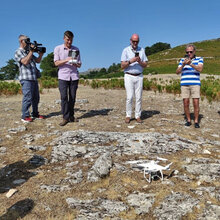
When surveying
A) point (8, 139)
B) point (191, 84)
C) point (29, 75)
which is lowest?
point (8, 139)

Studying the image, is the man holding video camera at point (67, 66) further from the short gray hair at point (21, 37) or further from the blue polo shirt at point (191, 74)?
the blue polo shirt at point (191, 74)

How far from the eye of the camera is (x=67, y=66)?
5645mm

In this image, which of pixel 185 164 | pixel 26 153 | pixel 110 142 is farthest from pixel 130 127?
pixel 26 153

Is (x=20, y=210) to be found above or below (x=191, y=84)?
below

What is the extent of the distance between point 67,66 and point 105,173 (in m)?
3.19

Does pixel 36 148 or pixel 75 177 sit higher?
pixel 36 148

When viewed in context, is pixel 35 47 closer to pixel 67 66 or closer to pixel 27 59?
pixel 27 59

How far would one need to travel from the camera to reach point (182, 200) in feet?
8.92

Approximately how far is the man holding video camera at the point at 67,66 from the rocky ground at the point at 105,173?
663 millimetres

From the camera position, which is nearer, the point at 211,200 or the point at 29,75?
the point at 211,200

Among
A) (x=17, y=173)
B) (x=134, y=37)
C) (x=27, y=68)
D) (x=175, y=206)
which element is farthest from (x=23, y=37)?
(x=175, y=206)

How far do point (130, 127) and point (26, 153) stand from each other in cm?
256

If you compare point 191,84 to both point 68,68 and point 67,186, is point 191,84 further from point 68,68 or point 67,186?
point 67,186

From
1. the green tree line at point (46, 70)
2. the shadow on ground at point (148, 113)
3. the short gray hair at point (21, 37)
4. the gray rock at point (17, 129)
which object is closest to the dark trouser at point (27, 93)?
the gray rock at point (17, 129)
